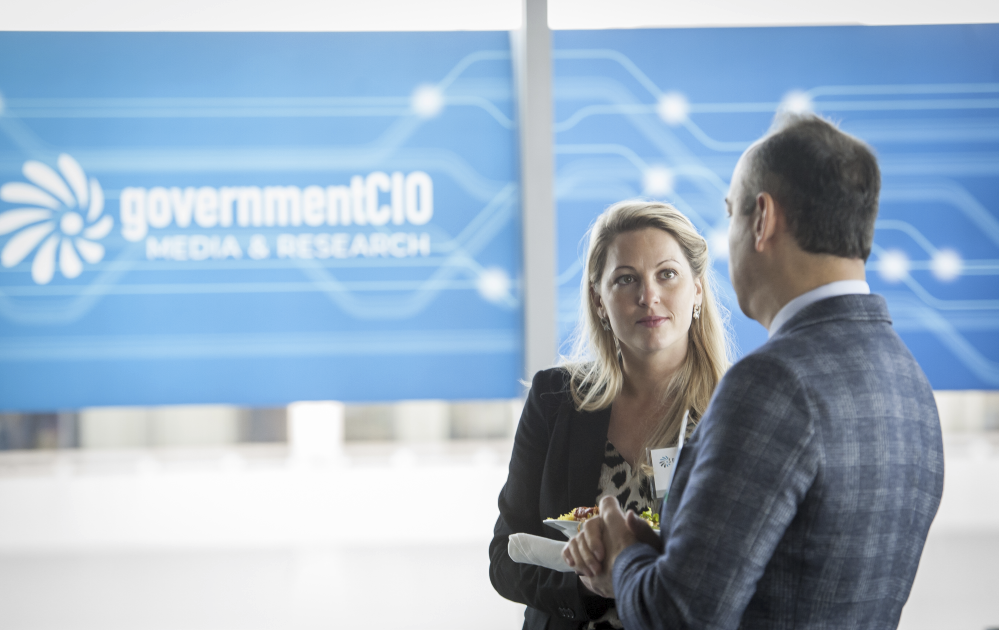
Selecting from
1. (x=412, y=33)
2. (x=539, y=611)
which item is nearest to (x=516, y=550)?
(x=539, y=611)

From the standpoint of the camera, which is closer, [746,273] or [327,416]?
[746,273]

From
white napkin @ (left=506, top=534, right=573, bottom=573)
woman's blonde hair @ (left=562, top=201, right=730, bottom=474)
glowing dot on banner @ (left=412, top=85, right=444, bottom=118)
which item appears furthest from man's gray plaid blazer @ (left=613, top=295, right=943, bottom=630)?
glowing dot on banner @ (left=412, top=85, right=444, bottom=118)

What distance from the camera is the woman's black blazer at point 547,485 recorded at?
5.59ft

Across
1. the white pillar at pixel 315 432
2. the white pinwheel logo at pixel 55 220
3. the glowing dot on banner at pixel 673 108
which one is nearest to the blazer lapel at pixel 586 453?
the glowing dot on banner at pixel 673 108

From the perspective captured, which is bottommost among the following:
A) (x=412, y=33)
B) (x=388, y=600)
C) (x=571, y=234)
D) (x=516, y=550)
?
(x=388, y=600)

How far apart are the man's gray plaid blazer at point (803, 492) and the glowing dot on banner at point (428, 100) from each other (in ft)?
8.72

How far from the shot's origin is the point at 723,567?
3.20ft

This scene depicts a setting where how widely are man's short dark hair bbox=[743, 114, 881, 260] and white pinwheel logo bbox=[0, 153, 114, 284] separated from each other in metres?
3.15

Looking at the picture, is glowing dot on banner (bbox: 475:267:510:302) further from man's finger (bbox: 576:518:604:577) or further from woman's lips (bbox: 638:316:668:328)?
man's finger (bbox: 576:518:604:577)

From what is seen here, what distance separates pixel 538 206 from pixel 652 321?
5.23 feet

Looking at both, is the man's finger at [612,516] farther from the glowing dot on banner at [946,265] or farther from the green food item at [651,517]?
the glowing dot on banner at [946,265]

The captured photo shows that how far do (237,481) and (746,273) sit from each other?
3.16 metres

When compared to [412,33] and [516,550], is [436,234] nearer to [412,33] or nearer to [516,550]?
[412,33]

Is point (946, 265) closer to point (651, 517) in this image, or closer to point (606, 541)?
point (651, 517)
